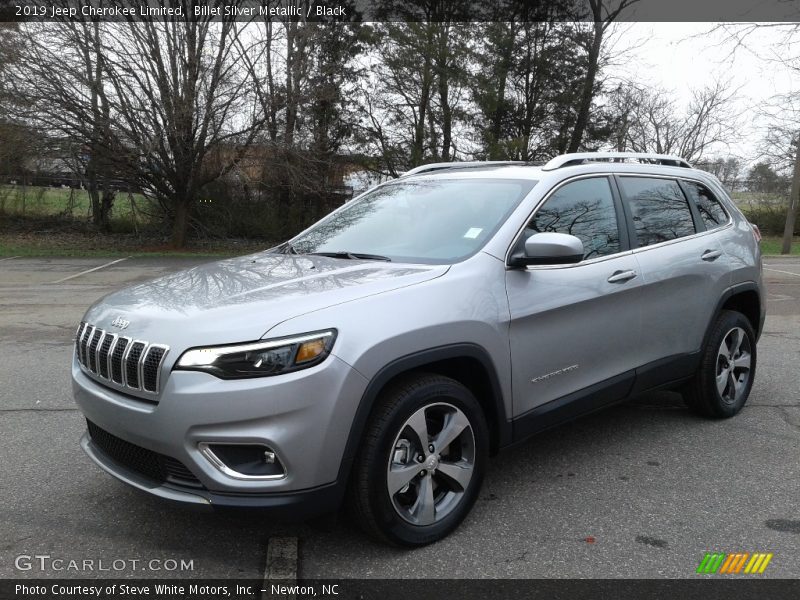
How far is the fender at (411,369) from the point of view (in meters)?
2.60

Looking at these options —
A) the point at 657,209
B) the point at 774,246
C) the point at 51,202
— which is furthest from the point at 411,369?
the point at 774,246

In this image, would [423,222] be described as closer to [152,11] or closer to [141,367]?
[141,367]

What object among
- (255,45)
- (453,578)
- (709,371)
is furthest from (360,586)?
(255,45)

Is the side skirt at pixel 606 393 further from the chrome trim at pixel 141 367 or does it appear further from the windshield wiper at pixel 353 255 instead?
the chrome trim at pixel 141 367

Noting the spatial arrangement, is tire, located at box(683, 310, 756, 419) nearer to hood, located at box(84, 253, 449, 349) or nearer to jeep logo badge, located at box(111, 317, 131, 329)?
hood, located at box(84, 253, 449, 349)

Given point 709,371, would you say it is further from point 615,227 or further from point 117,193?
point 117,193

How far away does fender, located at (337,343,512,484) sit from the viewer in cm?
260

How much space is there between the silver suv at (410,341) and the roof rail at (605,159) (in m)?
0.02

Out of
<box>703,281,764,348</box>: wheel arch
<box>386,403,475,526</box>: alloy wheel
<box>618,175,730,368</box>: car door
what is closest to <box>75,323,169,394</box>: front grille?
<box>386,403,475,526</box>: alloy wheel

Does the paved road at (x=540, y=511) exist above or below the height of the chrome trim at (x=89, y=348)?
below

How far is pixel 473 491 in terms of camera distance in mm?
3105

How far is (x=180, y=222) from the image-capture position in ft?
72.6

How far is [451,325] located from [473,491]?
82cm

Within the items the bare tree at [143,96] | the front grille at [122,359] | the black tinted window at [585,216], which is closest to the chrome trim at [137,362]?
the front grille at [122,359]
